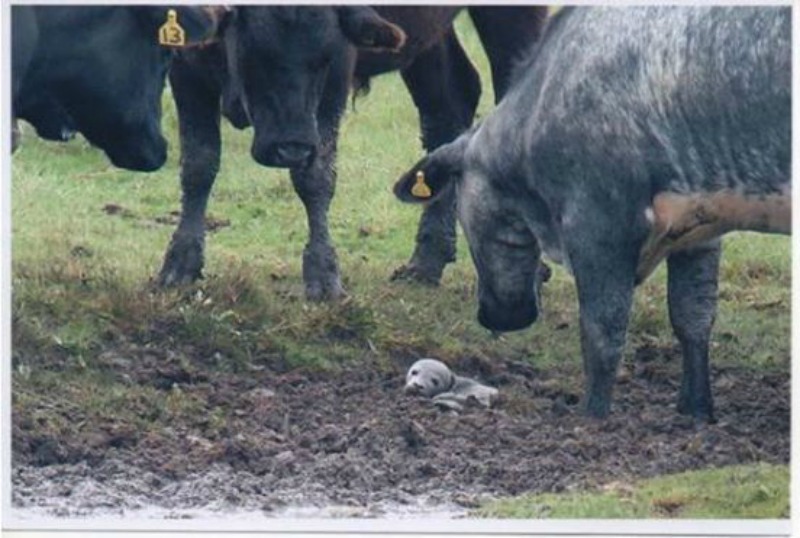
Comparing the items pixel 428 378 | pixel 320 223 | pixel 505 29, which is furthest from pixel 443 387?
pixel 505 29

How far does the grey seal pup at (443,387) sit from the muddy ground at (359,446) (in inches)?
2.2

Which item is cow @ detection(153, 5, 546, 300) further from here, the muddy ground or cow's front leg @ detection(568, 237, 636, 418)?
cow's front leg @ detection(568, 237, 636, 418)

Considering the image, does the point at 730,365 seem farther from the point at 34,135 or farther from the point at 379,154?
the point at 34,135

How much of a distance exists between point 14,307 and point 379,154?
1814 millimetres

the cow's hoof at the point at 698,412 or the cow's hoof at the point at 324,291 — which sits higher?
the cow's hoof at the point at 698,412

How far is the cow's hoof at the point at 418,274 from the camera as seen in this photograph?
14.9m

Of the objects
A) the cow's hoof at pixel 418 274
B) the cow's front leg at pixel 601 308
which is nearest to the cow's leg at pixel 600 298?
the cow's front leg at pixel 601 308

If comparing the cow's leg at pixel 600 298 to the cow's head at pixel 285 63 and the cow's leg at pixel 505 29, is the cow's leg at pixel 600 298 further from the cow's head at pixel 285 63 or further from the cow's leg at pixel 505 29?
the cow's leg at pixel 505 29

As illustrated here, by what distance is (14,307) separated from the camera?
1411cm

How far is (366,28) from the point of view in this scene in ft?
47.8

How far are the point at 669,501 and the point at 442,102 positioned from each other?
3161 mm

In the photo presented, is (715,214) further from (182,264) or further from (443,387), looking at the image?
(182,264)

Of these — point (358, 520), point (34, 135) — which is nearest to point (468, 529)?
point (358, 520)

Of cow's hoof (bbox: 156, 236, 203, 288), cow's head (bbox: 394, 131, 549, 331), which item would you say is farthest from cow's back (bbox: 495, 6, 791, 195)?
cow's hoof (bbox: 156, 236, 203, 288)
